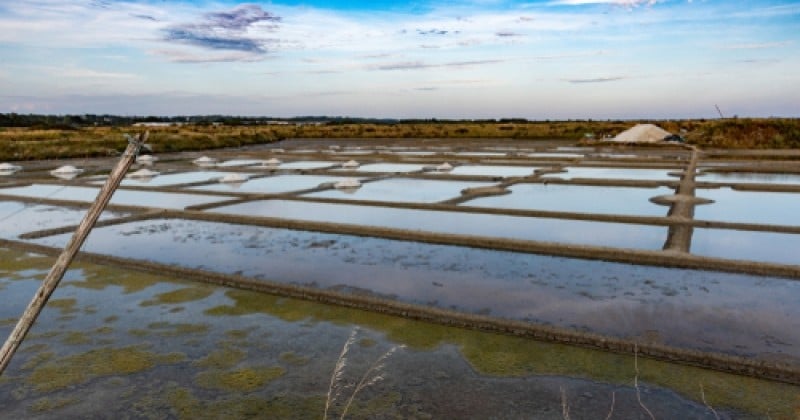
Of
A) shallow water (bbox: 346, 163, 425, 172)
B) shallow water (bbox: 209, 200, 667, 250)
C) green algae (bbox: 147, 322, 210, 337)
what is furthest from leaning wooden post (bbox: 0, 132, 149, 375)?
shallow water (bbox: 346, 163, 425, 172)

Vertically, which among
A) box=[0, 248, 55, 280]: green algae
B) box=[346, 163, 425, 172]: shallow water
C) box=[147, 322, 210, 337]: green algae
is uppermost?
box=[346, 163, 425, 172]: shallow water

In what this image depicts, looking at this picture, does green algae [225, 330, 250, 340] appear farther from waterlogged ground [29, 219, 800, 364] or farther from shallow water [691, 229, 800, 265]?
shallow water [691, 229, 800, 265]

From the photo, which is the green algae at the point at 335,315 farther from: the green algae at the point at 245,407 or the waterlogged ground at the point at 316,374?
the green algae at the point at 245,407

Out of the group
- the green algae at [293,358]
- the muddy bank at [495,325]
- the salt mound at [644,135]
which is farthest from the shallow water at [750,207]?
the salt mound at [644,135]

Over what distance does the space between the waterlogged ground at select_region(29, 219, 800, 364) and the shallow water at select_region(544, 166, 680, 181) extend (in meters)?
9.53

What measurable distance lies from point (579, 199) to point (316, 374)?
362 inches

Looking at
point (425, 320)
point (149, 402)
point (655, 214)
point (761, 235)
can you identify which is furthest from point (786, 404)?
point (655, 214)

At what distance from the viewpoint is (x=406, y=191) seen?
13820 mm

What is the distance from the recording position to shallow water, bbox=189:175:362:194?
571 inches

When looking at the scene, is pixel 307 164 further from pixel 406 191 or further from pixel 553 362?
pixel 553 362

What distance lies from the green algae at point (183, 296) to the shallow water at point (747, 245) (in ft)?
18.9

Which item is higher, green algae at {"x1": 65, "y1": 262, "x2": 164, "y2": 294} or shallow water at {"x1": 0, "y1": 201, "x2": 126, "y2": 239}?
green algae at {"x1": 65, "y1": 262, "x2": 164, "y2": 294}

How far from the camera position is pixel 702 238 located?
8.09 metres

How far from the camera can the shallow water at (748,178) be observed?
14.5 meters
